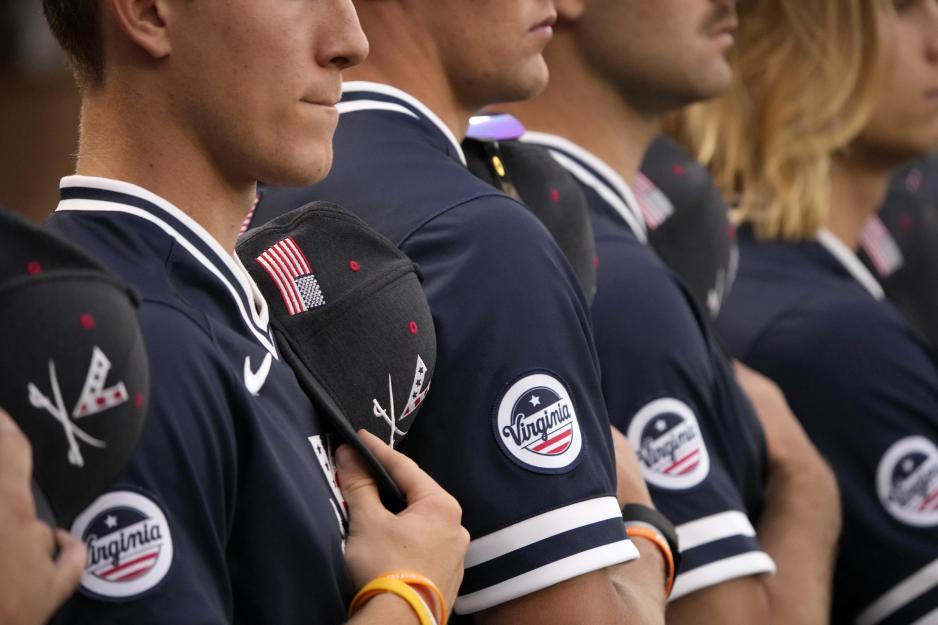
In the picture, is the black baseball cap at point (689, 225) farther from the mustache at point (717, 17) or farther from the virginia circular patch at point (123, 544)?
the virginia circular patch at point (123, 544)

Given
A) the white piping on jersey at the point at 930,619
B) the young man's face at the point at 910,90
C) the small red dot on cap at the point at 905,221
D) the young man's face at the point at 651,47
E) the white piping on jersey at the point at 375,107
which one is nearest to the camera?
the white piping on jersey at the point at 375,107

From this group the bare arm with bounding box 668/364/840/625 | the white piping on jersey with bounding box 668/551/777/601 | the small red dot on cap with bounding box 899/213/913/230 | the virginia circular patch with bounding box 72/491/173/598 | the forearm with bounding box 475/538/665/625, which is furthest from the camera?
the small red dot on cap with bounding box 899/213/913/230

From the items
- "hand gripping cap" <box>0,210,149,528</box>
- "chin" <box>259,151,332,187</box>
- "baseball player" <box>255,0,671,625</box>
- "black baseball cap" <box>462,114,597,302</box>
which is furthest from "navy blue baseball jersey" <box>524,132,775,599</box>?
"hand gripping cap" <box>0,210,149,528</box>

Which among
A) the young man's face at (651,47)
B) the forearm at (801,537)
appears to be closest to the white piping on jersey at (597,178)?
the young man's face at (651,47)

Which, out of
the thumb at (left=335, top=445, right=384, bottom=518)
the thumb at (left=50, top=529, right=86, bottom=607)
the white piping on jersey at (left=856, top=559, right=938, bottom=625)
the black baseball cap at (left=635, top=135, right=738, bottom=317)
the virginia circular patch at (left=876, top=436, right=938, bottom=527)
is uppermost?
the thumb at (left=50, top=529, right=86, bottom=607)

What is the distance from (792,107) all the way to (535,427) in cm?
165

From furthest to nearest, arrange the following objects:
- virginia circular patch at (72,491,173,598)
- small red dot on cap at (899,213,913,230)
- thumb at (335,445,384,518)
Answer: small red dot on cap at (899,213,913,230)
thumb at (335,445,384,518)
virginia circular patch at (72,491,173,598)

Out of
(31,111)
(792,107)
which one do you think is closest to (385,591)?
(792,107)

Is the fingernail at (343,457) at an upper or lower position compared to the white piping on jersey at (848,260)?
upper

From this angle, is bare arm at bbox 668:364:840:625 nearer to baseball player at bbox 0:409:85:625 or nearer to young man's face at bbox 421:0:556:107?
young man's face at bbox 421:0:556:107

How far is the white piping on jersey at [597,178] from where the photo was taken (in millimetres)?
2432

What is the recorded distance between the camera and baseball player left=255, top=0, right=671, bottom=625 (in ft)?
5.31

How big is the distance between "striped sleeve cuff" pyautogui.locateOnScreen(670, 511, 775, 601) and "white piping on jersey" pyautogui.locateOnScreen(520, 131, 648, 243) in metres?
0.50

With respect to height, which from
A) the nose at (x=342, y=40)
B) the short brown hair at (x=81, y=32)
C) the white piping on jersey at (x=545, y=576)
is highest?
the short brown hair at (x=81, y=32)
